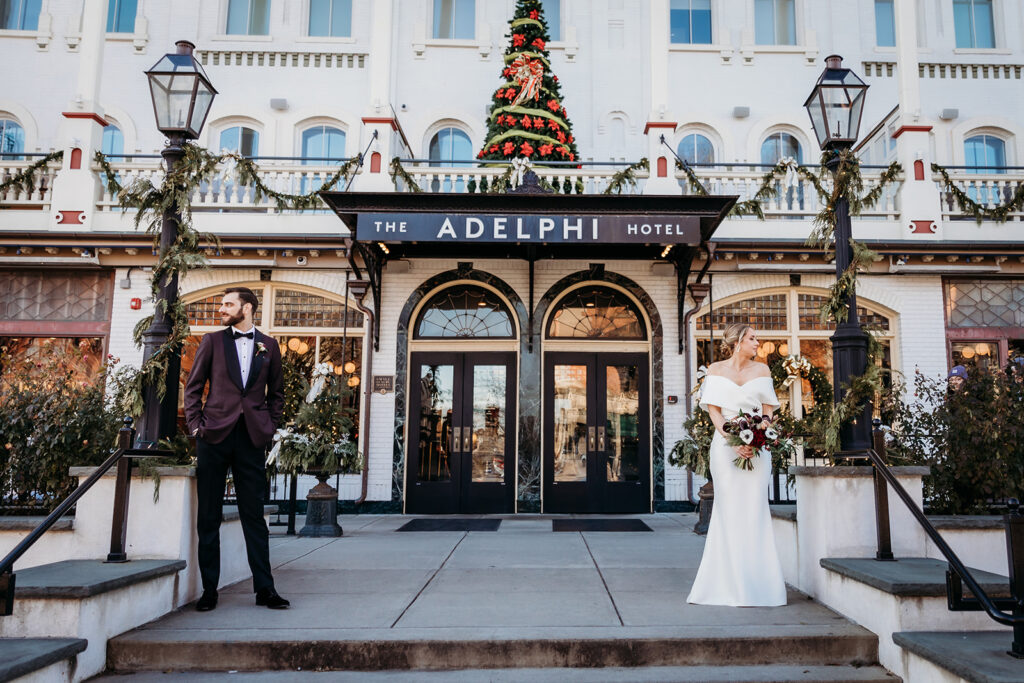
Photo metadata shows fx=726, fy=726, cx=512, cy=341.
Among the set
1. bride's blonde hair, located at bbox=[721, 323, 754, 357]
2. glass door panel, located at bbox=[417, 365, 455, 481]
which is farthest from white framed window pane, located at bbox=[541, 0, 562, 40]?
bride's blonde hair, located at bbox=[721, 323, 754, 357]

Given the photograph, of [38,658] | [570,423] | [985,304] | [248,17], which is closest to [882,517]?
[38,658]

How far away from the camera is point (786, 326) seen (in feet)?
41.8

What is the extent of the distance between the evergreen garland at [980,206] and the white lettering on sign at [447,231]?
310 inches

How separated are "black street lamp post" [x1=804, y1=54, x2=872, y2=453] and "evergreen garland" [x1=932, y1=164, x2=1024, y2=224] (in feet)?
20.5

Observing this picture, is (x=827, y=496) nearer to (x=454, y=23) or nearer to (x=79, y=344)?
(x=79, y=344)

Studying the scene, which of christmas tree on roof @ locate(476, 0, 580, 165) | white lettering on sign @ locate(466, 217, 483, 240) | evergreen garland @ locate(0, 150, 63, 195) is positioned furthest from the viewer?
christmas tree on roof @ locate(476, 0, 580, 165)

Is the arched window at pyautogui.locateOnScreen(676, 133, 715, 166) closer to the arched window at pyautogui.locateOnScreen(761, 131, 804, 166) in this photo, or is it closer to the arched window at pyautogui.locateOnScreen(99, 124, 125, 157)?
the arched window at pyautogui.locateOnScreen(761, 131, 804, 166)

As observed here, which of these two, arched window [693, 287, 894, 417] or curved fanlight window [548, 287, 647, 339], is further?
curved fanlight window [548, 287, 647, 339]

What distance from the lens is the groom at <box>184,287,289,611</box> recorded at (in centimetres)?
514

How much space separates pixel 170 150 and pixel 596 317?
8.07 meters

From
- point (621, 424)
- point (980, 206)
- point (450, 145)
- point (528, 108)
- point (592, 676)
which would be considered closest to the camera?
point (592, 676)

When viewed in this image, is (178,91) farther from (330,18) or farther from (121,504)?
(330,18)

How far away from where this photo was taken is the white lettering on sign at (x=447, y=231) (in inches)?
412

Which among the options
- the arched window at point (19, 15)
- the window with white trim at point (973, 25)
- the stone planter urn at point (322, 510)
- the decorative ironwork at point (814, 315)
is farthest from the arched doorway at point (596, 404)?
the arched window at point (19, 15)
